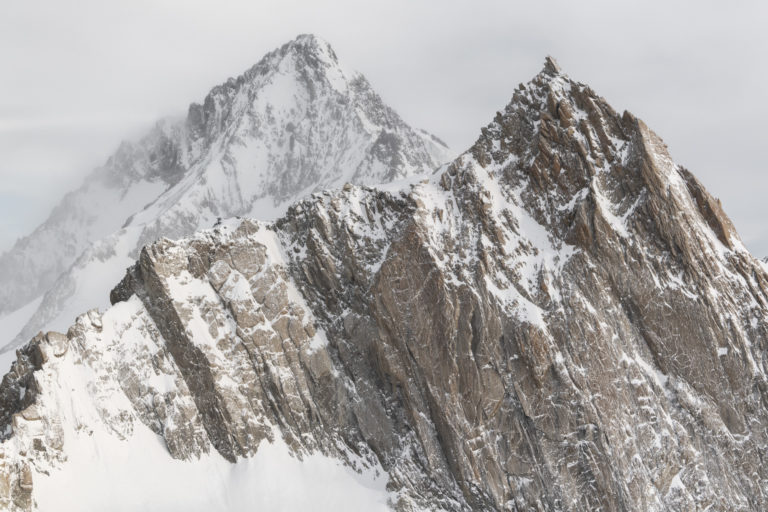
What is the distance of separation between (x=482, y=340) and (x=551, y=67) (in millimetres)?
37968

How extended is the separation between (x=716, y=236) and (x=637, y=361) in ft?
62.8

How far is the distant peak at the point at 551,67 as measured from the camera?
84562mm

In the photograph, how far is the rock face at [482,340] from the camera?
236 feet

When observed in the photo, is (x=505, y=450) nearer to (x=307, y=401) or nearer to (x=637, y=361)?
(x=637, y=361)

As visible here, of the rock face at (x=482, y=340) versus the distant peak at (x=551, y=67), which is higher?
the distant peak at (x=551, y=67)

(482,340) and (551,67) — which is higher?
(551,67)

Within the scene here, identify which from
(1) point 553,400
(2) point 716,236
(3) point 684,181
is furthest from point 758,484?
(3) point 684,181

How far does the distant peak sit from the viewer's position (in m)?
84.6

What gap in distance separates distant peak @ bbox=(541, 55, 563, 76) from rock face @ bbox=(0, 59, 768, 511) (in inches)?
9.2

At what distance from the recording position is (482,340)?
7575 centimetres

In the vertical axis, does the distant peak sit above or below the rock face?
above

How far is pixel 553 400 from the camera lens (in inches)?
2891

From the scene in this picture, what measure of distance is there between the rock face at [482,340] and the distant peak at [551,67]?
23 cm

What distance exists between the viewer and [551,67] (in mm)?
84875
